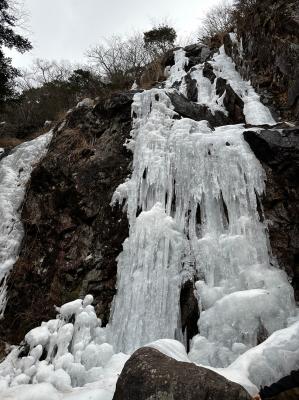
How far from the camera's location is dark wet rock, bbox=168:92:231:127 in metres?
8.55

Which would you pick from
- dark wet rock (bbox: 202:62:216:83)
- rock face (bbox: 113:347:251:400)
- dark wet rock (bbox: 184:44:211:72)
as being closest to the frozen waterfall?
rock face (bbox: 113:347:251:400)

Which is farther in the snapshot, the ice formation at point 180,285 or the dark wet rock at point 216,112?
the dark wet rock at point 216,112

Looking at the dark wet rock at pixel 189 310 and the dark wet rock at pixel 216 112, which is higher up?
the dark wet rock at pixel 216 112

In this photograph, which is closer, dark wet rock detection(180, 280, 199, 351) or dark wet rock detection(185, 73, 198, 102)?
dark wet rock detection(180, 280, 199, 351)

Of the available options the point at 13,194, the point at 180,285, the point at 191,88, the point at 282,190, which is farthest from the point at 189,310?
the point at 191,88

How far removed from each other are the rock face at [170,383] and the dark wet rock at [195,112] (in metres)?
6.14

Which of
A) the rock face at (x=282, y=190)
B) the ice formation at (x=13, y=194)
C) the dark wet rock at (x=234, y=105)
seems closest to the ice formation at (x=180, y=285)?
the rock face at (x=282, y=190)

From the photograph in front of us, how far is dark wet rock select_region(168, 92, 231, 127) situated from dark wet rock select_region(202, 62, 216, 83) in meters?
1.83

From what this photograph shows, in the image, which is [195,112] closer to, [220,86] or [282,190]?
[220,86]

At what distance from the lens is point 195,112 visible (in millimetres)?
8773

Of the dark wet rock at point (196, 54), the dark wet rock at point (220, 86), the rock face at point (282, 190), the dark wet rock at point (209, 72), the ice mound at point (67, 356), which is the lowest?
the ice mound at point (67, 356)

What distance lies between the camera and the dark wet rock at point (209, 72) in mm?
10505

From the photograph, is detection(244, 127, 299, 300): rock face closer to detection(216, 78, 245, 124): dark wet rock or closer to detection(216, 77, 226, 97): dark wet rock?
detection(216, 78, 245, 124): dark wet rock

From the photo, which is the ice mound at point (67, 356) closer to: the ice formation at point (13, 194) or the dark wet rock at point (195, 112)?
the ice formation at point (13, 194)
